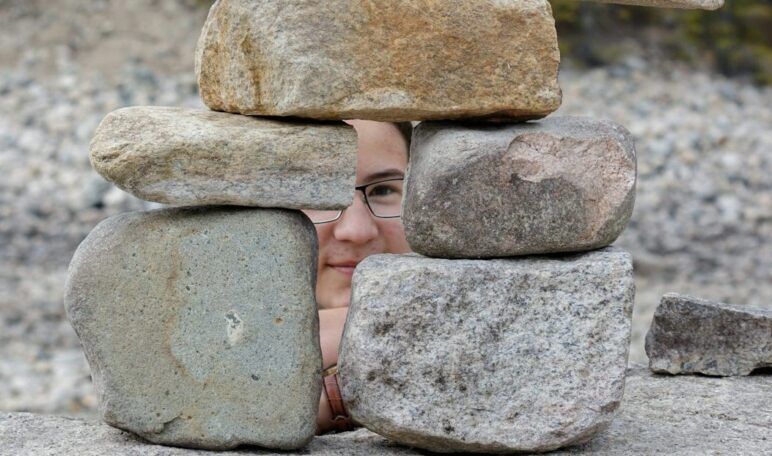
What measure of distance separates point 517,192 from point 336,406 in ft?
3.72

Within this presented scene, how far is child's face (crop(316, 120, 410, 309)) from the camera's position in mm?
4332

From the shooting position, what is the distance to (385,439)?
3.38 m

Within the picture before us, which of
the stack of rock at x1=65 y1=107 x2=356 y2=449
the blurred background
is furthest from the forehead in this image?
the blurred background

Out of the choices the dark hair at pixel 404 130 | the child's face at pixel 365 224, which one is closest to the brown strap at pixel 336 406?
the child's face at pixel 365 224

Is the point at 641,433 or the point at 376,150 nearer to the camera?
the point at 641,433

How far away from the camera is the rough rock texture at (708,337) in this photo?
393 cm

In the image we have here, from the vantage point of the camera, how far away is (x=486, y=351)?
3.08 metres

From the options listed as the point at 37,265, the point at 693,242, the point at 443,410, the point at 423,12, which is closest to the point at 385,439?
the point at 443,410

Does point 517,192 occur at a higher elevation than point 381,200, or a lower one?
higher

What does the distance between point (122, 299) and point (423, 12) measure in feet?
3.67

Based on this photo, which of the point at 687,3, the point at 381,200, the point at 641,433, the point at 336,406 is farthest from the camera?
the point at 381,200

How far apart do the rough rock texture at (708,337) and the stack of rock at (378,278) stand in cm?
90

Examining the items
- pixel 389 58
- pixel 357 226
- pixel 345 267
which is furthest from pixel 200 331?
pixel 345 267

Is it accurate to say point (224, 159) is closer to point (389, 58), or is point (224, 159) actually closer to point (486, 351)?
point (389, 58)
